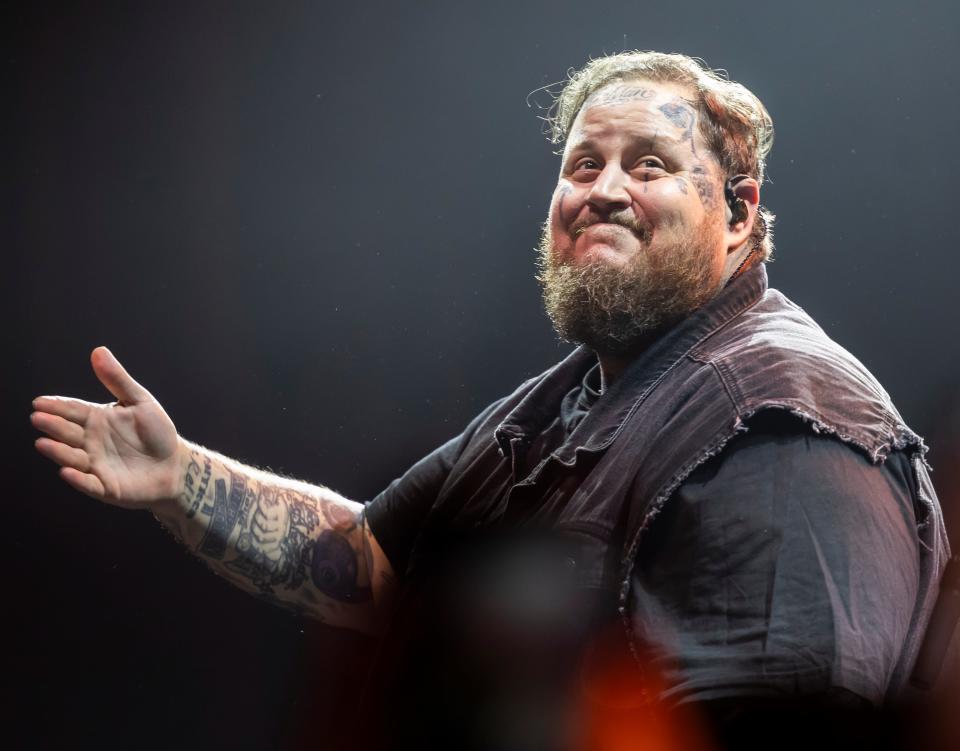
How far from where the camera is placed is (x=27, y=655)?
73.9 inches

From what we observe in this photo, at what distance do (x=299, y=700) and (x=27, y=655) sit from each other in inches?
18.4

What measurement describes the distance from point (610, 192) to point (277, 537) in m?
0.73

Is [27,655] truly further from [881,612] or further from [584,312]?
[881,612]

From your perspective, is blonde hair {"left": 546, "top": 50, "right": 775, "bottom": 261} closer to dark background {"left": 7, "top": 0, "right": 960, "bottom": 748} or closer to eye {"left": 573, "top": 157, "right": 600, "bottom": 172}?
eye {"left": 573, "top": 157, "right": 600, "bottom": 172}

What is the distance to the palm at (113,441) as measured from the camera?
138cm

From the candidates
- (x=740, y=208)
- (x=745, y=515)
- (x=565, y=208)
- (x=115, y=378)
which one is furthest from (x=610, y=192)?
(x=115, y=378)

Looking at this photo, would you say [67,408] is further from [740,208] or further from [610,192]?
[740,208]

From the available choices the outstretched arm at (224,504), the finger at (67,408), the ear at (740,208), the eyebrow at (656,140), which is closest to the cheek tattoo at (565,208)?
the eyebrow at (656,140)

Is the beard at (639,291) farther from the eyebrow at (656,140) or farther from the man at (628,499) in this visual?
the eyebrow at (656,140)

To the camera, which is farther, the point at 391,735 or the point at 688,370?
the point at 391,735

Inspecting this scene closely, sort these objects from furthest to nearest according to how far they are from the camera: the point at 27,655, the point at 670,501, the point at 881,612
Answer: the point at 27,655
the point at 670,501
the point at 881,612

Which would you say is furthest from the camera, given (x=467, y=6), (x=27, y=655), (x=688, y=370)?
(x=467, y=6)

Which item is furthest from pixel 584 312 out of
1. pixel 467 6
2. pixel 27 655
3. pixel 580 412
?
pixel 27 655

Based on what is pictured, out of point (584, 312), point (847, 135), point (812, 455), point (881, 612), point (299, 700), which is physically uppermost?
point (847, 135)
